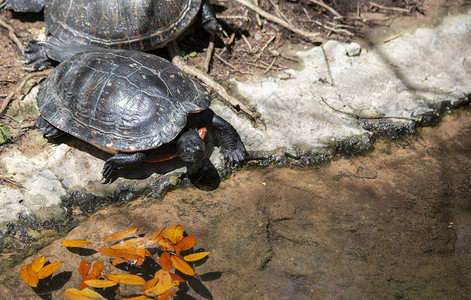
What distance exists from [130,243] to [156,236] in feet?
0.65

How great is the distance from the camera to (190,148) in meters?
3.64

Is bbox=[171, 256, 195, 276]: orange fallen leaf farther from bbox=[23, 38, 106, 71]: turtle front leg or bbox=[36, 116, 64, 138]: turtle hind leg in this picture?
bbox=[23, 38, 106, 71]: turtle front leg

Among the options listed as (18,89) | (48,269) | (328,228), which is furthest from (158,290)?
(18,89)

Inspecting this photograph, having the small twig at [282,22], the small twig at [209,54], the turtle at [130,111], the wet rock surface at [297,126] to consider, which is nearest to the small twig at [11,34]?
the wet rock surface at [297,126]

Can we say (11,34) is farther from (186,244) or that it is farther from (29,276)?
(186,244)

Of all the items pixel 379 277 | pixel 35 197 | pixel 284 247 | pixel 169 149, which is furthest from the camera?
pixel 169 149

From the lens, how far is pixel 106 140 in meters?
3.70

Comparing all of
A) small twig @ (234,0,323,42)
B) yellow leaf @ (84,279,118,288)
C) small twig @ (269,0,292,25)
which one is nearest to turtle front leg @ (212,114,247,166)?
yellow leaf @ (84,279,118,288)

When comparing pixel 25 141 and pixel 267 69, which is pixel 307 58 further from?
pixel 25 141

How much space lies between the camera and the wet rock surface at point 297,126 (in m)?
3.54

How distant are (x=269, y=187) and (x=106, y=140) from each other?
4.90 feet

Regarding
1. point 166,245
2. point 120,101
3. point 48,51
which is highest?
point 48,51

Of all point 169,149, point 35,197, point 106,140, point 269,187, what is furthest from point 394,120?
point 35,197

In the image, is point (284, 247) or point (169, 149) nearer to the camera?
point (284, 247)
